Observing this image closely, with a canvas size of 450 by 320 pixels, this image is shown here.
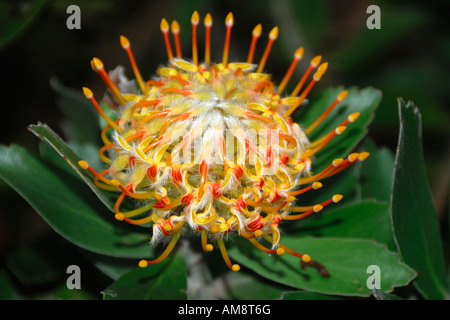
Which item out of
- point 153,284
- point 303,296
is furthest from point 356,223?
point 153,284

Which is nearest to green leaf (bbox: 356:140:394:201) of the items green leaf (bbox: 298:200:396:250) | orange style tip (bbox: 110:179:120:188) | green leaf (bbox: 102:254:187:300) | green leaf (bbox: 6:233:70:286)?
green leaf (bbox: 298:200:396:250)

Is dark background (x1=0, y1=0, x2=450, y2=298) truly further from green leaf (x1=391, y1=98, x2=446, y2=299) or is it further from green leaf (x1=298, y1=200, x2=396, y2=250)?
green leaf (x1=298, y1=200, x2=396, y2=250)

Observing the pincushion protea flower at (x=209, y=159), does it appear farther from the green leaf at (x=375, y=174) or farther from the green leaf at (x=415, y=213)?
the green leaf at (x=375, y=174)

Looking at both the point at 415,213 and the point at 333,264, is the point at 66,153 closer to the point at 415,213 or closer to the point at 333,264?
the point at 333,264

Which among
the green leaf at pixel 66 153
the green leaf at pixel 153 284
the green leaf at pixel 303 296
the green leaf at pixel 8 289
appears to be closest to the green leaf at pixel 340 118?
the green leaf at pixel 303 296

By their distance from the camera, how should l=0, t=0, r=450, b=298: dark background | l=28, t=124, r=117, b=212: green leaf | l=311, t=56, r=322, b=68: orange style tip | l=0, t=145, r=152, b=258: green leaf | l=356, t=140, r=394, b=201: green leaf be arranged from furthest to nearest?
l=0, t=0, r=450, b=298: dark background
l=356, t=140, r=394, b=201: green leaf
l=311, t=56, r=322, b=68: orange style tip
l=0, t=145, r=152, b=258: green leaf
l=28, t=124, r=117, b=212: green leaf
